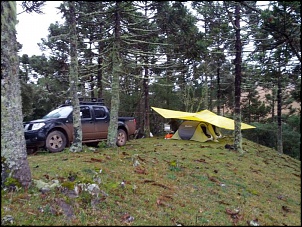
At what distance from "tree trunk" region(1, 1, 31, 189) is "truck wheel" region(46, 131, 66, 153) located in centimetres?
401

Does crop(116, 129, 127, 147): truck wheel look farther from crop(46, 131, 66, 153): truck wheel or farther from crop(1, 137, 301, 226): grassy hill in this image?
crop(1, 137, 301, 226): grassy hill

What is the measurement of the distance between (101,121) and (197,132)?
597cm

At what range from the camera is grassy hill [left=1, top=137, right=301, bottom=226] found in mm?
3307

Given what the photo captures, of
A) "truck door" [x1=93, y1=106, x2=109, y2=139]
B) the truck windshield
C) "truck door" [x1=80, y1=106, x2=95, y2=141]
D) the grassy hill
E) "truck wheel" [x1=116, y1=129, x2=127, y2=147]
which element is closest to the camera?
the grassy hill

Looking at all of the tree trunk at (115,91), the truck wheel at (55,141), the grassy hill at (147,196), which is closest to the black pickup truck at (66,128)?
the truck wheel at (55,141)

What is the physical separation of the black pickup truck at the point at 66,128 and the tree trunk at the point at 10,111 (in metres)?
3.93

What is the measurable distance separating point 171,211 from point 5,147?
8.01 feet

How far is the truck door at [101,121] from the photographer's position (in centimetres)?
936

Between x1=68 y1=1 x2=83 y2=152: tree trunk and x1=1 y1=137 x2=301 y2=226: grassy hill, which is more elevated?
x1=68 y1=1 x2=83 y2=152: tree trunk

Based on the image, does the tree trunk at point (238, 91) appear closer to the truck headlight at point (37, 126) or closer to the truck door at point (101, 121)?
the truck door at point (101, 121)

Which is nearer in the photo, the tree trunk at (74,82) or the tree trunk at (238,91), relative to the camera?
the tree trunk at (74,82)

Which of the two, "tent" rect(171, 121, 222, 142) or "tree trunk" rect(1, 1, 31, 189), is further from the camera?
"tent" rect(171, 121, 222, 142)

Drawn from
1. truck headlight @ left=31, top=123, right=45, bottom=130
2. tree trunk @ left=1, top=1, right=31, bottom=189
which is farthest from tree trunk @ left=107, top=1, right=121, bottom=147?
tree trunk @ left=1, top=1, right=31, bottom=189

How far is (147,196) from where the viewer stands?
4141 millimetres
